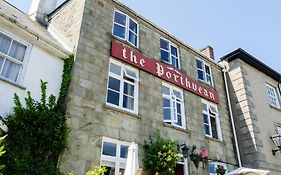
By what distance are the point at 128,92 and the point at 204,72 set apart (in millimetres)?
6054

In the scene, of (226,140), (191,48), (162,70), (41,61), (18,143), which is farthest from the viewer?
(191,48)

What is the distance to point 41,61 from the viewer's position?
870cm

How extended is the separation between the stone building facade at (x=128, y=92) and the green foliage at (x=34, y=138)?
1.44ft

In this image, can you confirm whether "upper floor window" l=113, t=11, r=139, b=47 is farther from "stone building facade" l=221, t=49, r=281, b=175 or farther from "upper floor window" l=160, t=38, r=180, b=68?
"stone building facade" l=221, t=49, r=281, b=175

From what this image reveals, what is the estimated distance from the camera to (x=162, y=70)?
12.1m

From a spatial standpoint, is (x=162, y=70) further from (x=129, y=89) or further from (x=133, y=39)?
(x=129, y=89)

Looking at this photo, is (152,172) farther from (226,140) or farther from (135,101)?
(226,140)

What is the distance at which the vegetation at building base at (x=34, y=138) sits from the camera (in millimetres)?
6629

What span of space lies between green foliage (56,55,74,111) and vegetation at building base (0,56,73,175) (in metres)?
0.56

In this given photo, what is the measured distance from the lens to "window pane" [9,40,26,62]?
26.9 feet

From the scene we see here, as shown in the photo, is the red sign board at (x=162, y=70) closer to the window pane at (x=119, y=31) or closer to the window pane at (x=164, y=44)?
the window pane at (x=119, y=31)

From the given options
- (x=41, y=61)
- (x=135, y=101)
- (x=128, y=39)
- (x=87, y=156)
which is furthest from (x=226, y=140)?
(x=41, y=61)

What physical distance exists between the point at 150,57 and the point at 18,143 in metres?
6.91

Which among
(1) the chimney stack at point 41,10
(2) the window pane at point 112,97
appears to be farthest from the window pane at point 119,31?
(1) the chimney stack at point 41,10
